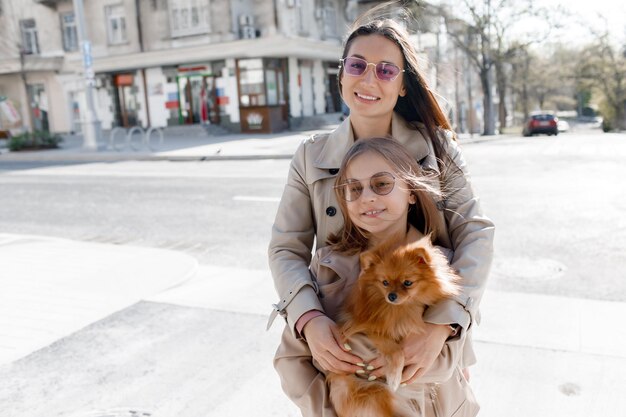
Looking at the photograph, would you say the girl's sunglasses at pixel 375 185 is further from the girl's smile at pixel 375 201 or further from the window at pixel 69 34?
the window at pixel 69 34

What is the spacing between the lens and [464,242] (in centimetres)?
213

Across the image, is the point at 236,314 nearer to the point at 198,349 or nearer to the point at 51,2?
the point at 198,349

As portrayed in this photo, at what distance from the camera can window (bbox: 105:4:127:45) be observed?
110 ft

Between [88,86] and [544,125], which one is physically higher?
[88,86]

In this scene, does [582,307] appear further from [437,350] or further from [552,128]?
[552,128]

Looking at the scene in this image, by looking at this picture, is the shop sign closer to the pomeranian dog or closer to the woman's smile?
the woman's smile

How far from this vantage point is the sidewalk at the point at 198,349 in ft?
11.4

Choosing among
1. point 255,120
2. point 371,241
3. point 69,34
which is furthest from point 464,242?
point 69,34

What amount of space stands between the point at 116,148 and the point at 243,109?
26.6ft

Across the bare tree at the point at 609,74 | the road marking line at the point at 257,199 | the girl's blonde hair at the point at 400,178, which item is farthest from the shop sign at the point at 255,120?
the girl's blonde hair at the point at 400,178

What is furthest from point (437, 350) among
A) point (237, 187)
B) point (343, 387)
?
point (237, 187)

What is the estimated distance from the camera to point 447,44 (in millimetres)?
39312

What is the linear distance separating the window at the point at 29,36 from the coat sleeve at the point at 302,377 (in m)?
41.3

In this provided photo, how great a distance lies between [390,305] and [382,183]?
465mm
